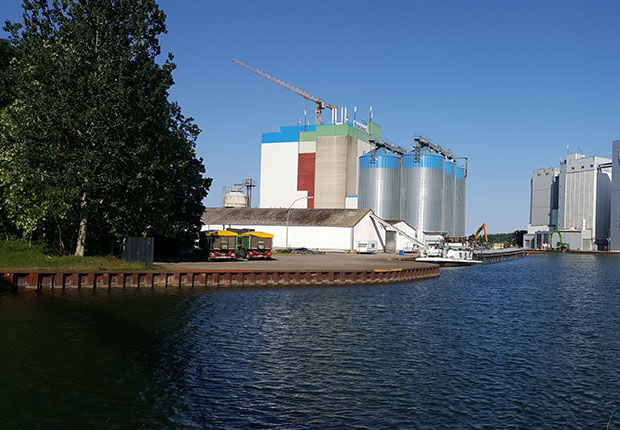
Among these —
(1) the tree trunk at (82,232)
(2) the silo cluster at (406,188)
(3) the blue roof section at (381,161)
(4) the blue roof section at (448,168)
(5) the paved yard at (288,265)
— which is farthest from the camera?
(4) the blue roof section at (448,168)

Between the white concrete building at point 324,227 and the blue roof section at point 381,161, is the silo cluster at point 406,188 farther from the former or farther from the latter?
the white concrete building at point 324,227

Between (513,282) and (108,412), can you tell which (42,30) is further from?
(513,282)

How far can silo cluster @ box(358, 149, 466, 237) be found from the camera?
396 ft

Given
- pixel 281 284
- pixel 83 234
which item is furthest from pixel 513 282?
pixel 83 234

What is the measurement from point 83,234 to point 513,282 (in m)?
49.5

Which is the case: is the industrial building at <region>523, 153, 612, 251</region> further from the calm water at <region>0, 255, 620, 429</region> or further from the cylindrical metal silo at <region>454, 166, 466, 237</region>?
the calm water at <region>0, 255, 620, 429</region>

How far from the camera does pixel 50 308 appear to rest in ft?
100

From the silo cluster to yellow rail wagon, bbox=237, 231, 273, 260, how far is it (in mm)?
55724

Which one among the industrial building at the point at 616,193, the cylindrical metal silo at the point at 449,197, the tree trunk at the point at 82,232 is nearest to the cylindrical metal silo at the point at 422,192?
the cylindrical metal silo at the point at 449,197

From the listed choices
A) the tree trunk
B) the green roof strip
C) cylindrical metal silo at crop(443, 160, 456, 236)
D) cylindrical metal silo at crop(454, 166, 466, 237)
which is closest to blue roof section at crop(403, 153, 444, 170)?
cylindrical metal silo at crop(443, 160, 456, 236)

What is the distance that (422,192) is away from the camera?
121 m

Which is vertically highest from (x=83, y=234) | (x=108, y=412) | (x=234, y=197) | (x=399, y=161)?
(x=399, y=161)

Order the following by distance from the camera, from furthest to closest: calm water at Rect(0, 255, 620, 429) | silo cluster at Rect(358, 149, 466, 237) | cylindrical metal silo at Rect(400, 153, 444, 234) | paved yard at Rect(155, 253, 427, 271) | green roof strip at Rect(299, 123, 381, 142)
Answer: green roof strip at Rect(299, 123, 381, 142), silo cluster at Rect(358, 149, 466, 237), cylindrical metal silo at Rect(400, 153, 444, 234), paved yard at Rect(155, 253, 427, 271), calm water at Rect(0, 255, 620, 429)

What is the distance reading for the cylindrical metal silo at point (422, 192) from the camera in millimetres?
120500
